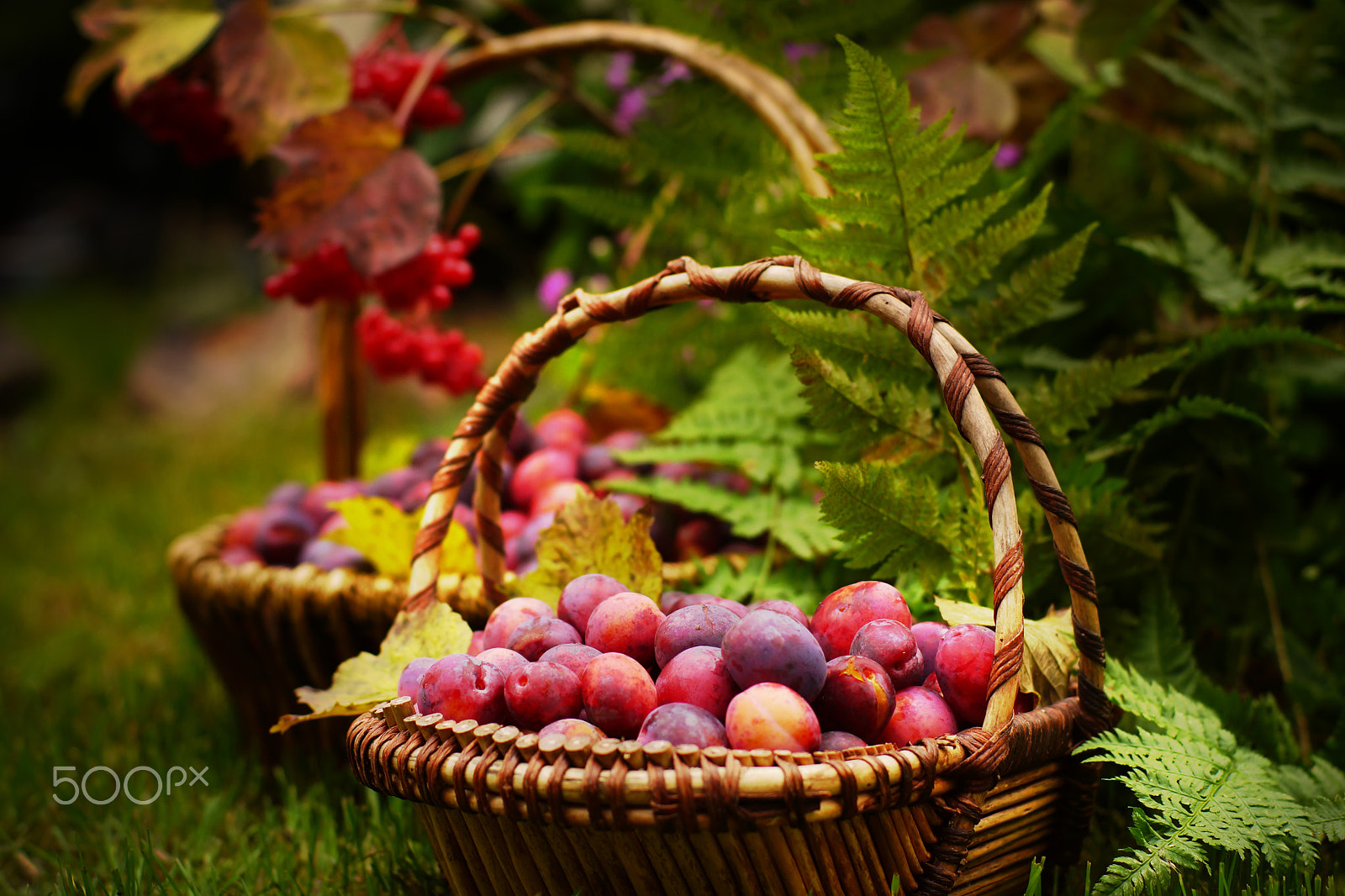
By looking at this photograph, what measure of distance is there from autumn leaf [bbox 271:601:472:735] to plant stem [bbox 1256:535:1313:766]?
1076 mm

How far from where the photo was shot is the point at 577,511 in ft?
3.58

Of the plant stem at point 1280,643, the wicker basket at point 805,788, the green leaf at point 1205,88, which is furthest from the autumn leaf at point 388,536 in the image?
the green leaf at point 1205,88

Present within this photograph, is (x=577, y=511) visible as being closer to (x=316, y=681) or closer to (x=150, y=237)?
(x=316, y=681)

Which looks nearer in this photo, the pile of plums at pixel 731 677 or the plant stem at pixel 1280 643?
the pile of plums at pixel 731 677

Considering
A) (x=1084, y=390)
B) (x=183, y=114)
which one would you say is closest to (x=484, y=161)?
(x=183, y=114)

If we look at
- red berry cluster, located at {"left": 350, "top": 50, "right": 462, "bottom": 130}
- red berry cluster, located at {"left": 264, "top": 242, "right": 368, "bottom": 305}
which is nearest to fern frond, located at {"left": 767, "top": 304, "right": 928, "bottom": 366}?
red berry cluster, located at {"left": 264, "top": 242, "right": 368, "bottom": 305}

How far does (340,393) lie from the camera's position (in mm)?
1746

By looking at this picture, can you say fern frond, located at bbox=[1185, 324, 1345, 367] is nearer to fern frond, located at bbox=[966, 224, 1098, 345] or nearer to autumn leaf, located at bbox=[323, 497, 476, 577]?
fern frond, located at bbox=[966, 224, 1098, 345]

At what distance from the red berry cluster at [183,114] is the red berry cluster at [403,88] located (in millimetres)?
240

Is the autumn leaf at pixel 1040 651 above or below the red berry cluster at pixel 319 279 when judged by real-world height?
below

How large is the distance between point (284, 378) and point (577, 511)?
4252 mm

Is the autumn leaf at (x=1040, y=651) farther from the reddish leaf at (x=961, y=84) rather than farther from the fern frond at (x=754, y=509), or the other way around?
the reddish leaf at (x=961, y=84)

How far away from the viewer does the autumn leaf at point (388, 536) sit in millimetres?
1274

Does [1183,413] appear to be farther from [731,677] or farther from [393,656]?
[393,656]
